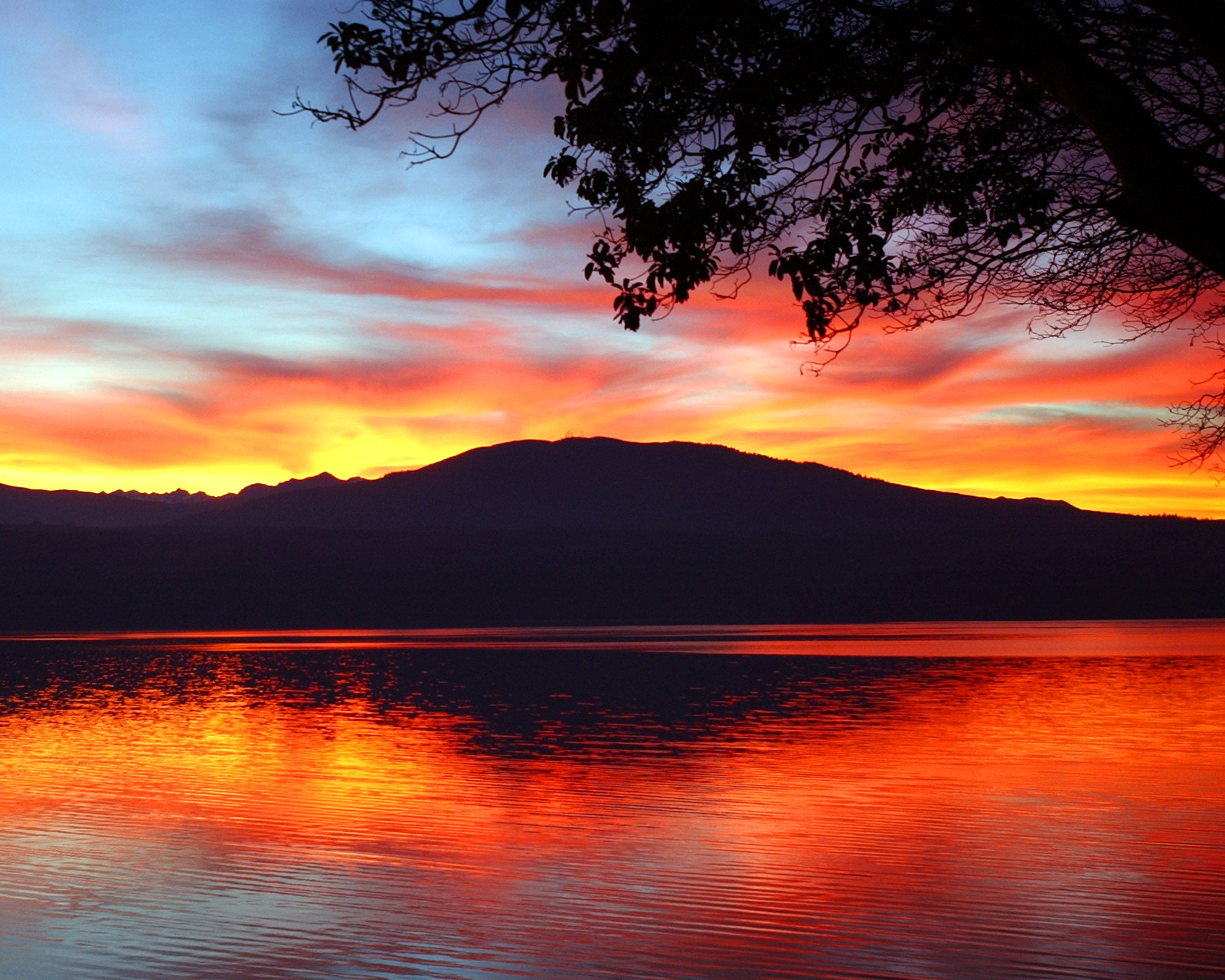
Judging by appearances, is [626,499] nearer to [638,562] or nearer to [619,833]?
[638,562]

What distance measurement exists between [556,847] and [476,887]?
5.55 ft

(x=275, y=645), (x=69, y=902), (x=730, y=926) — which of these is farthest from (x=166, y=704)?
(x=275, y=645)

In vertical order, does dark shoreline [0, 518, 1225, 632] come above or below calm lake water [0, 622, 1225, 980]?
above

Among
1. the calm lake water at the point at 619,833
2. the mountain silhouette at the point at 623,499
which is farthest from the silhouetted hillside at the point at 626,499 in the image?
the calm lake water at the point at 619,833

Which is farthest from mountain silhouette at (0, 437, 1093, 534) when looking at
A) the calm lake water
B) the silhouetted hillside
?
the calm lake water

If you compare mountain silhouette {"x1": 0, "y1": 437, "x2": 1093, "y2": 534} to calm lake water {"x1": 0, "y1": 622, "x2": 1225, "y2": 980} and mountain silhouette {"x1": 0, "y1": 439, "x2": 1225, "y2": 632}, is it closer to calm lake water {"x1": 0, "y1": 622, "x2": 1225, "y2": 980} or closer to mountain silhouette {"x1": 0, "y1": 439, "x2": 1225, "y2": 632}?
mountain silhouette {"x1": 0, "y1": 439, "x2": 1225, "y2": 632}

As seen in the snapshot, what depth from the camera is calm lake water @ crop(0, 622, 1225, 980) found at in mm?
8562

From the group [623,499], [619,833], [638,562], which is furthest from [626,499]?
[619,833]

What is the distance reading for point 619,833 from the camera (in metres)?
12.6

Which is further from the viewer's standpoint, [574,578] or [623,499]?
[623,499]

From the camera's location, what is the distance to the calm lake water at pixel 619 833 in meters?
8.56

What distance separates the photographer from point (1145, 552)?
119500 mm

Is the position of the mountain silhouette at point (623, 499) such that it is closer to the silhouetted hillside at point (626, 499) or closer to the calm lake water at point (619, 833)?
the silhouetted hillside at point (626, 499)

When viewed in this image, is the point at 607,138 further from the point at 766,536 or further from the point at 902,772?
the point at 766,536
